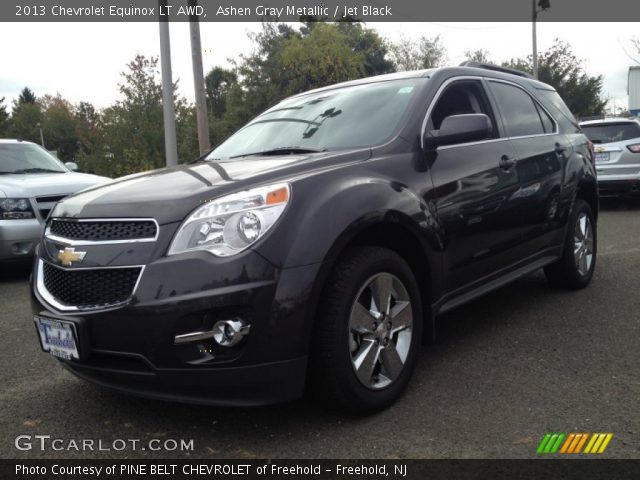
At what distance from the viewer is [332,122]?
3.54 metres

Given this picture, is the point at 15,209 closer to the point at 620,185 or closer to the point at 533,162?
the point at 533,162

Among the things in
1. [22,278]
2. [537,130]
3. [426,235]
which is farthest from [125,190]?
[22,278]

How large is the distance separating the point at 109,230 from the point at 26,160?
5696mm

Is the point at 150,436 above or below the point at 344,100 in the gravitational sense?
below

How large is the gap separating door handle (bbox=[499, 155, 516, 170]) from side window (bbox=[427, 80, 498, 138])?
0.58ft

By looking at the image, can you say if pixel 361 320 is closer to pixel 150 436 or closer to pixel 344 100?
pixel 150 436

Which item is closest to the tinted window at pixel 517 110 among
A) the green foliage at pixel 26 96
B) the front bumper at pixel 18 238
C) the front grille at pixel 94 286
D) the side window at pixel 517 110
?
the side window at pixel 517 110

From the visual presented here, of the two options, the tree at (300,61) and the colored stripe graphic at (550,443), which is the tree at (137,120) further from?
the colored stripe graphic at (550,443)

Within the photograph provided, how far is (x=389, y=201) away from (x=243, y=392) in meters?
1.13

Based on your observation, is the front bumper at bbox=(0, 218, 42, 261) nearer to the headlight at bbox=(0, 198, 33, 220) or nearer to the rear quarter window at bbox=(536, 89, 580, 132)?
the headlight at bbox=(0, 198, 33, 220)

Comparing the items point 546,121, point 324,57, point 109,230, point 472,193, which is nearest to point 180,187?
point 109,230

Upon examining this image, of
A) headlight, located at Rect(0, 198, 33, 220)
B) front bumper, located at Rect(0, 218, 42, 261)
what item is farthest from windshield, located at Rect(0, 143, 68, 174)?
front bumper, located at Rect(0, 218, 42, 261)

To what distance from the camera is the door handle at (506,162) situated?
146 inches

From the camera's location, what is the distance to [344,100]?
374 cm
